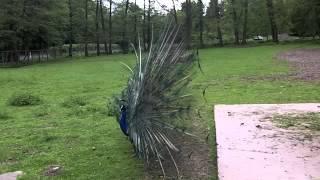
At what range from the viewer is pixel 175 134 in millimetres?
→ 6453

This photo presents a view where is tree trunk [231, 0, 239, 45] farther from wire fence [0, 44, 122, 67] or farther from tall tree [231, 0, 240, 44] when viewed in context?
wire fence [0, 44, 122, 67]

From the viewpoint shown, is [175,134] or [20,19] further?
[20,19]

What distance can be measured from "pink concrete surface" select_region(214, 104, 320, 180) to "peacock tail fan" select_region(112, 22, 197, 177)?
2.30 ft

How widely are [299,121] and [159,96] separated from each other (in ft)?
10.0

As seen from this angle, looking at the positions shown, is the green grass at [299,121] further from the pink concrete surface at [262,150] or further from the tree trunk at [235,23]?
the tree trunk at [235,23]

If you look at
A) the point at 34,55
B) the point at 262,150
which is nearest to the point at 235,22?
the point at 34,55

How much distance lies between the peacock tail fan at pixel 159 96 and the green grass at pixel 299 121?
2.04 metres

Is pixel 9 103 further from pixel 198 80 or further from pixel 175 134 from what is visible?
pixel 175 134

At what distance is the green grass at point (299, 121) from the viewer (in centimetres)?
796

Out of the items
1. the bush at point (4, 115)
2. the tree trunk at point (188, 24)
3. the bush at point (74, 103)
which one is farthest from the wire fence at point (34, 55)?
the tree trunk at point (188, 24)

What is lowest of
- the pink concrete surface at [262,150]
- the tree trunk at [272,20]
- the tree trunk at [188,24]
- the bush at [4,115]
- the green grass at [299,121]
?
the bush at [4,115]

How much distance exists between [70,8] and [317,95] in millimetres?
44414

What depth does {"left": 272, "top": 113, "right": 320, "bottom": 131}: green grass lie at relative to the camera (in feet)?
26.1

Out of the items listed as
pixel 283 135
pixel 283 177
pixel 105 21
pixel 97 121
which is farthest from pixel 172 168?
pixel 105 21
